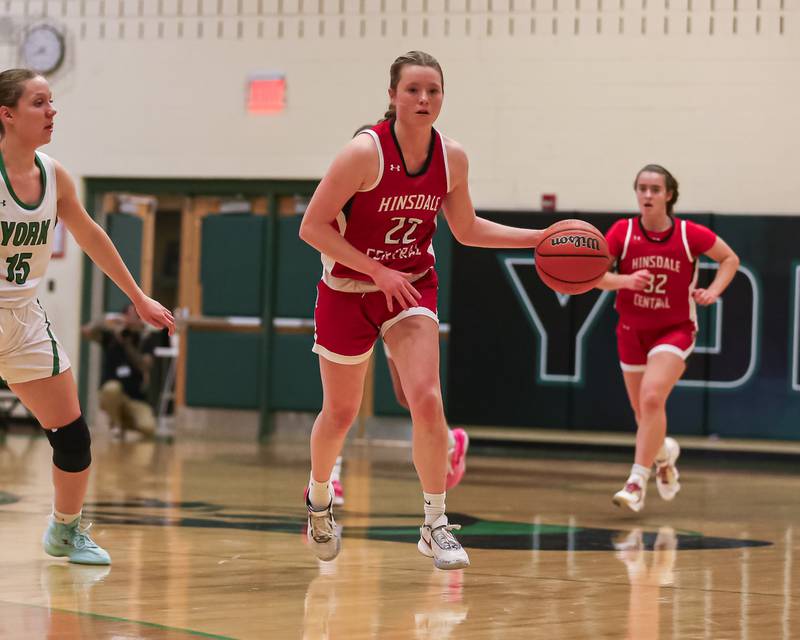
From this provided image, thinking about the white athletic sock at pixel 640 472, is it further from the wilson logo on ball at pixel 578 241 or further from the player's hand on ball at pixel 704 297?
the wilson logo on ball at pixel 578 241

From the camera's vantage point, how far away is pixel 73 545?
464cm

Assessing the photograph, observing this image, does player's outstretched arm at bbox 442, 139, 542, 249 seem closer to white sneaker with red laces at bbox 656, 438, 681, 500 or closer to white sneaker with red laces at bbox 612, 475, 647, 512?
white sneaker with red laces at bbox 612, 475, 647, 512

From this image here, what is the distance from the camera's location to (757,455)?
37.2 ft

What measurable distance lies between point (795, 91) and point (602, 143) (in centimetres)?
171

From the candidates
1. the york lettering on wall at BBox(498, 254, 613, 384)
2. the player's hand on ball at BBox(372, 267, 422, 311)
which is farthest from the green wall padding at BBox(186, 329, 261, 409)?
the player's hand on ball at BBox(372, 267, 422, 311)

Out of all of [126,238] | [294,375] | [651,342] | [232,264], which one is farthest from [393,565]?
[126,238]

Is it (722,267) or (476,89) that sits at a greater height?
(476,89)

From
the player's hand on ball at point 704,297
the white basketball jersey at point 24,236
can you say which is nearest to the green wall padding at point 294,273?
the player's hand on ball at point 704,297

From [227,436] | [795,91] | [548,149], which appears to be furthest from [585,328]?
[227,436]

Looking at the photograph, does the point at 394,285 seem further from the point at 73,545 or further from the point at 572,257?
the point at 73,545

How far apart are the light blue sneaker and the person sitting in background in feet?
23.5

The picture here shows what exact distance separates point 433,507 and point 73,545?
1321mm

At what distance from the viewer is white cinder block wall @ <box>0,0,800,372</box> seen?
444 inches

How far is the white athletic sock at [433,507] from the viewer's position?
173 inches
